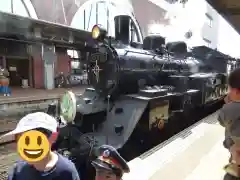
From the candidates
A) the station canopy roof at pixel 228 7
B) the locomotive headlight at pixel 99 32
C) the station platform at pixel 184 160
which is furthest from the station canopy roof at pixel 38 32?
the station platform at pixel 184 160

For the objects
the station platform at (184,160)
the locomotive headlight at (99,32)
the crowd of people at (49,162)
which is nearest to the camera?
the crowd of people at (49,162)

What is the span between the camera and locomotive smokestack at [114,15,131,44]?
5383 mm

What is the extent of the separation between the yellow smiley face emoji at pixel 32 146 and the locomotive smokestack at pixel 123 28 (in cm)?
442

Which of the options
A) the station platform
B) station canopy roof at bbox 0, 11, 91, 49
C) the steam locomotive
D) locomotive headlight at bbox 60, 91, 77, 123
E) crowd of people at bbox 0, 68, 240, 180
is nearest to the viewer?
crowd of people at bbox 0, 68, 240, 180

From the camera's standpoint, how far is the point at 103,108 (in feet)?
14.9

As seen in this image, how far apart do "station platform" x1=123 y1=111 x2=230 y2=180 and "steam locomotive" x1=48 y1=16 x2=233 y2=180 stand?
2.24ft

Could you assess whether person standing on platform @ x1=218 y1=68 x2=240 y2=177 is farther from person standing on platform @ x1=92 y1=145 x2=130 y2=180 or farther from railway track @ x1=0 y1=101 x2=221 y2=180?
railway track @ x1=0 y1=101 x2=221 y2=180

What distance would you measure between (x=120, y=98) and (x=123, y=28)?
175 cm

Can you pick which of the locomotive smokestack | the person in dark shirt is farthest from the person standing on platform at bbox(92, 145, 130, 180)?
the locomotive smokestack

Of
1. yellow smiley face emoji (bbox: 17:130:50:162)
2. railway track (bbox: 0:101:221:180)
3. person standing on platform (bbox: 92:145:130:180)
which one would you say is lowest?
railway track (bbox: 0:101:221:180)

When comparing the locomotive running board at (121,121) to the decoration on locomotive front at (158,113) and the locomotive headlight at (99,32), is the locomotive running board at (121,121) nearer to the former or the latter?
the decoration on locomotive front at (158,113)

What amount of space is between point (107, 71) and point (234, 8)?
2.49m

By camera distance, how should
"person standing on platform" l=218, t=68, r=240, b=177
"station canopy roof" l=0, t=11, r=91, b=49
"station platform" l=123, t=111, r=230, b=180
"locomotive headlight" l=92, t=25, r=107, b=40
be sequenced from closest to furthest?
"person standing on platform" l=218, t=68, r=240, b=177 → "station platform" l=123, t=111, r=230, b=180 → "locomotive headlight" l=92, t=25, r=107, b=40 → "station canopy roof" l=0, t=11, r=91, b=49

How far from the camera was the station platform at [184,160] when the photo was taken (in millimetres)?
2752
